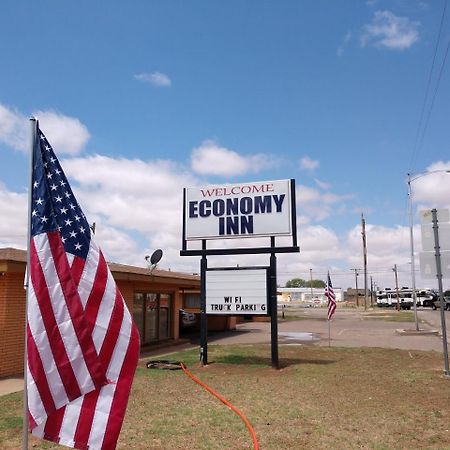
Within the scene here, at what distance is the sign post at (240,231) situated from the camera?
14.5 meters

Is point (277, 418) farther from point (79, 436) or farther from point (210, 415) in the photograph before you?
point (79, 436)

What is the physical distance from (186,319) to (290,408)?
19.2 meters

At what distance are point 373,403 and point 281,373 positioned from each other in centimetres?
408

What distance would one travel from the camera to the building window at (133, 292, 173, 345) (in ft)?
66.7

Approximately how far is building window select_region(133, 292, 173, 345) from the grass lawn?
5665mm

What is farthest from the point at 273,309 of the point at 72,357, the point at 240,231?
the point at 72,357

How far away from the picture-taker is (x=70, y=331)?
13.4 ft

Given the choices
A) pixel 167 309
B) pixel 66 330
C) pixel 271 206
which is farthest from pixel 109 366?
pixel 167 309

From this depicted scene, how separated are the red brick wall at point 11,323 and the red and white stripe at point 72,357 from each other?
9.85 m

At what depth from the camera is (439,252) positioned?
40.2 feet

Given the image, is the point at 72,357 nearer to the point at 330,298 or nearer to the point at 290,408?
the point at 290,408

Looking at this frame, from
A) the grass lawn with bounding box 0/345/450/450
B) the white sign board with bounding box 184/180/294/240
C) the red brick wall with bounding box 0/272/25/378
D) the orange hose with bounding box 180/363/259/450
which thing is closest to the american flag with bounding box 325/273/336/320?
the grass lawn with bounding box 0/345/450/450

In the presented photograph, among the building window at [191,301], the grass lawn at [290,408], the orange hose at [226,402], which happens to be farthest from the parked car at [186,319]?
the orange hose at [226,402]

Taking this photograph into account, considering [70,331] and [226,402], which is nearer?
[70,331]
